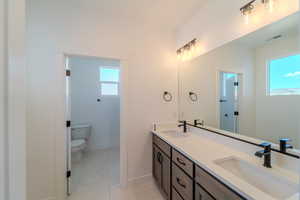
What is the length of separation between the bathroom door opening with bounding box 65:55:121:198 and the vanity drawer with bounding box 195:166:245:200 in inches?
79.1

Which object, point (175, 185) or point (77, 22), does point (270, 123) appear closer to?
point (175, 185)

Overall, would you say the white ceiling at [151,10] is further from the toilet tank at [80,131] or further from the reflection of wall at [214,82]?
the toilet tank at [80,131]

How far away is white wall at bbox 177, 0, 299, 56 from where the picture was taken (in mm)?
1088

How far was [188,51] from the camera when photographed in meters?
2.25

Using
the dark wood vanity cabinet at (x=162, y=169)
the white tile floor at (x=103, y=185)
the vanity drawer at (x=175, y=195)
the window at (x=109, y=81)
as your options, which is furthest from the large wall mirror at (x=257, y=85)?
the window at (x=109, y=81)

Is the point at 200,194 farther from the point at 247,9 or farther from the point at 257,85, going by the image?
the point at 247,9

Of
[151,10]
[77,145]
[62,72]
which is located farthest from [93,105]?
[151,10]

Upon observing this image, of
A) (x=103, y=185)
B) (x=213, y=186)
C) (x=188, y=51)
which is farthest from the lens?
(x=188, y=51)

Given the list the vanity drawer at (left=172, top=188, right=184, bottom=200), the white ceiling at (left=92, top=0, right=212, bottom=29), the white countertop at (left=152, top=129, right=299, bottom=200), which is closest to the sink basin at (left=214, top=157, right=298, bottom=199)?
the white countertop at (left=152, top=129, right=299, bottom=200)

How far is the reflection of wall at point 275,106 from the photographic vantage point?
41.7 inches

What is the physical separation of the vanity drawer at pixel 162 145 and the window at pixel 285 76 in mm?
1200

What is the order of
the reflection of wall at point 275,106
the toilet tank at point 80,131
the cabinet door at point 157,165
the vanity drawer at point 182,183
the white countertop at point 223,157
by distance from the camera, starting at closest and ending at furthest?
the white countertop at point 223,157
the reflection of wall at point 275,106
the vanity drawer at point 182,183
the cabinet door at point 157,165
the toilet tank at point 80,131

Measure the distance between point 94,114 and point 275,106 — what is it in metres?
3.55

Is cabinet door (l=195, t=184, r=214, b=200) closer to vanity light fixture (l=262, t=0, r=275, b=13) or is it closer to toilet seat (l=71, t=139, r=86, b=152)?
vanity light fixture (l=262, t=0, r=275, b=13)
